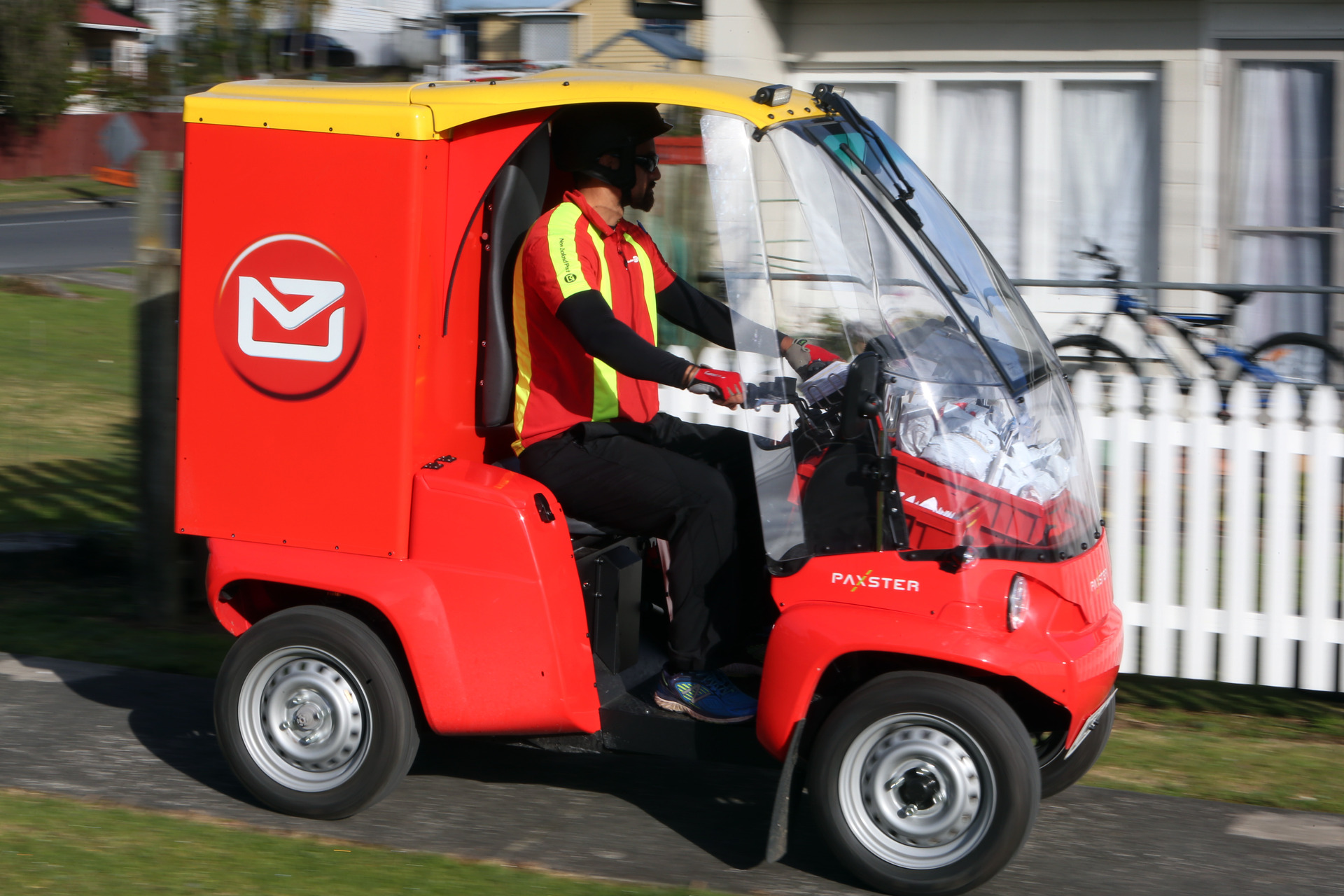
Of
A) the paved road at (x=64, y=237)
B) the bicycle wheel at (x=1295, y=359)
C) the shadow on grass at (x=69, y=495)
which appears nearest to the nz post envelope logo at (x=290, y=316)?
the shadow on grass at (x=69, y=495)

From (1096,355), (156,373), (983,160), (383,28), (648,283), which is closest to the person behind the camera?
(648,283)

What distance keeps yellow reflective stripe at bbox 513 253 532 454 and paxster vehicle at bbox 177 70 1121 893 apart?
46 mm

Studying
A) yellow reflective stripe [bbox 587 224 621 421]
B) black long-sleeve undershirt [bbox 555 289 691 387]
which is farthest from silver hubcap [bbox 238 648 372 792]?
black long-sleeve undershirt [bbox 555 289 691 387]

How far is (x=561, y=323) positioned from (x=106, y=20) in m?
48.9

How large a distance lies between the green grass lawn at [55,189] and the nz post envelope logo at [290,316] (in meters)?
28.3

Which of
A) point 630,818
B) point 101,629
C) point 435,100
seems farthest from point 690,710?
point 101,629

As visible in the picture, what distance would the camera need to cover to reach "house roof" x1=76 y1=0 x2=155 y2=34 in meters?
46.6

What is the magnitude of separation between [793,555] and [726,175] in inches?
41.9

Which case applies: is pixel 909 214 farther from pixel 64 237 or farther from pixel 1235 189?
pixel 64 237

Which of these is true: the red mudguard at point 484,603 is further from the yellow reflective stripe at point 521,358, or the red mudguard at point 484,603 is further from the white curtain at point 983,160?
the white curtain at point 983,160

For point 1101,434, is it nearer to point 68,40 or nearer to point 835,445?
point 835,445

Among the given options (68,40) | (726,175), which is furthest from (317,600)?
(68,40)

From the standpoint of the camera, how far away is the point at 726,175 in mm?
3961

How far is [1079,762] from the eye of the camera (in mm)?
4449
